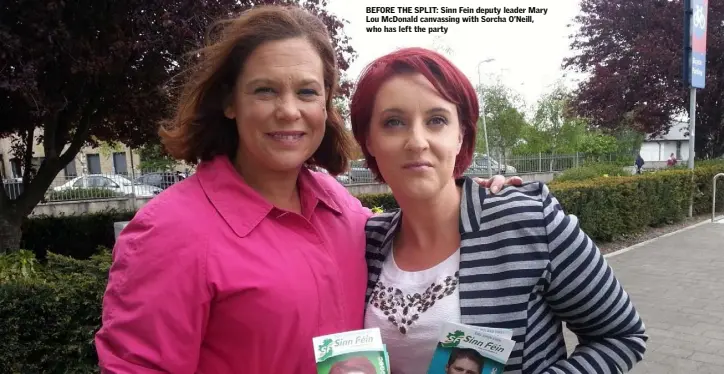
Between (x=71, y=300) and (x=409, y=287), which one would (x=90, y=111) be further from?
(x=409, y=287)

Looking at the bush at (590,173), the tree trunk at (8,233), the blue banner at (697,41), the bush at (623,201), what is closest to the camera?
the tree trunk at (8,233)

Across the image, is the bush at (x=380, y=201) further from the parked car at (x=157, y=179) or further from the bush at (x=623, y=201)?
the parked car at (x=157, y=179)

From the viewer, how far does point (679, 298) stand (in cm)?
606

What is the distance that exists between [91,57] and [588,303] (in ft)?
18.7

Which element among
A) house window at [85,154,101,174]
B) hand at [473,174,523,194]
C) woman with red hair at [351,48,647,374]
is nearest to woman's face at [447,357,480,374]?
woman with red hair at [351,48,647,374]

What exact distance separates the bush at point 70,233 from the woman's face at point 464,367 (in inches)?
342

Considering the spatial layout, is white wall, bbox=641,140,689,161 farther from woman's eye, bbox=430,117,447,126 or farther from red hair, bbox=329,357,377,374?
red hair, bbox=329,357,377,374

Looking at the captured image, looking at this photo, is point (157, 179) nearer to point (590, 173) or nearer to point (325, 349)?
point (590, 173)

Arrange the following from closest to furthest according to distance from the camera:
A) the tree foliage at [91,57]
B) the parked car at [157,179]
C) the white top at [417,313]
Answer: the white top at [417,313]
the tree foliage at [91,57]
the parked car at [157,179]

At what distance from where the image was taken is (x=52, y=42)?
5.29 metres

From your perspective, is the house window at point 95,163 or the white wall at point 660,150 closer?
the house window at point 95,163

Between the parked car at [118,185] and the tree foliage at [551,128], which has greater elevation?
the tree foliage at [551,128]

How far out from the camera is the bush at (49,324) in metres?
3.34

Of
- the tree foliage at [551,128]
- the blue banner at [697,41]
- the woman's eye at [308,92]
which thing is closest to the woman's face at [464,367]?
the woman's eye at [308,92]
